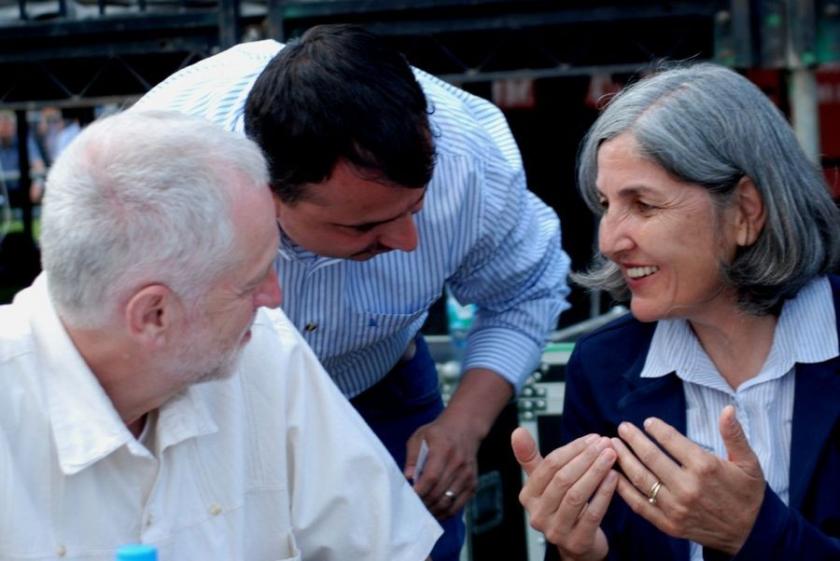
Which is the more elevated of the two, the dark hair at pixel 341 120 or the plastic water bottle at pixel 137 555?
the dark hair at pixel 341 120

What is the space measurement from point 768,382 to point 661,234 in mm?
366

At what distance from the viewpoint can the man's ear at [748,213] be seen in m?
2.54

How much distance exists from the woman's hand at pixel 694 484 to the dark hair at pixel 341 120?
2.32 feet

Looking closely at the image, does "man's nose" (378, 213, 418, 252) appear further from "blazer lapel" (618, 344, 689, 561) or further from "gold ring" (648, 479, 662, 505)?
"gold ring" (648, 479, 662, 505)

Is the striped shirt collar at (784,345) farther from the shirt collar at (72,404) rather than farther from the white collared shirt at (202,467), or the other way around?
the shirt collar at (72,404)

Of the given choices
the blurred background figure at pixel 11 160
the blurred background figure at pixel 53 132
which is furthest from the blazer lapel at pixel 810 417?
the blurred background figure at pixel 11 160

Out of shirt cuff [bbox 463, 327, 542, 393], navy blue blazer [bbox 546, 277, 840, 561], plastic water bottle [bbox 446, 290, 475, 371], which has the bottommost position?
plastic water bottle [bbox 446, 290, 475, 371]

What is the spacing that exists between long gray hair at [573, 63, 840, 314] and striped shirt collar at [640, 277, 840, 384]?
45 millimetres

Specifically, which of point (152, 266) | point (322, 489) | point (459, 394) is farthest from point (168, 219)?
point (459, 394)

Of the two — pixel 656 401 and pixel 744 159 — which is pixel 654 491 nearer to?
pixel 656 401

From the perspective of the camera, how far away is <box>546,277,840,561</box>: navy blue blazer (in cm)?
235

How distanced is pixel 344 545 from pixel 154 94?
1.23 metres

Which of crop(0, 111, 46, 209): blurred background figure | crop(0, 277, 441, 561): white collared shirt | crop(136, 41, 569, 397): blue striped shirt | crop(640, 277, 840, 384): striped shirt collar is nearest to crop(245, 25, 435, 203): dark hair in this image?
crop(136, 41, 569, 397): blue striped shirt

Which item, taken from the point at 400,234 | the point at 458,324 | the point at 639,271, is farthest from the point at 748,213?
the point at 458,324
